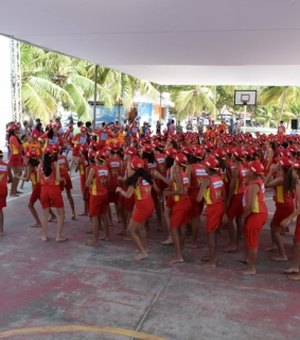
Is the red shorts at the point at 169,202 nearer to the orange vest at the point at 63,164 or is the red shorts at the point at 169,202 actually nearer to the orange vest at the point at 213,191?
the orange vest at the point at 213,191

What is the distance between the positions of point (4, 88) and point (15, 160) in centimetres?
808

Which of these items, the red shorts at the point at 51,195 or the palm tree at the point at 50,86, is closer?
the red shorts at the point at 51,195

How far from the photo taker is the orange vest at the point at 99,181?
20.1ft

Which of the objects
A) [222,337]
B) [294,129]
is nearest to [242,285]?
[222,337]

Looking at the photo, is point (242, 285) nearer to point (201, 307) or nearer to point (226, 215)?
point (201, 307)

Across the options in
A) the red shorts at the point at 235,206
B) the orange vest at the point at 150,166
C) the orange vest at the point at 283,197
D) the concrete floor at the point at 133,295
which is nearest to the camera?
the concrete floor at the point at 133,295

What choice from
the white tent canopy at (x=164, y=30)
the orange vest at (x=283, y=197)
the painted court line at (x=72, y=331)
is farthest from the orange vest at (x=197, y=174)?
the white tent canopy at (x=164, y=30)

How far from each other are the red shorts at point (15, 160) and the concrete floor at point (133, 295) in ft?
12.3

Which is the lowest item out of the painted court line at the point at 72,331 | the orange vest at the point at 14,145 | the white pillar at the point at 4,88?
the painted court line at the point at 72,331

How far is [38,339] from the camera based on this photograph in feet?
12.2

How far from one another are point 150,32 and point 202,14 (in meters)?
2.09

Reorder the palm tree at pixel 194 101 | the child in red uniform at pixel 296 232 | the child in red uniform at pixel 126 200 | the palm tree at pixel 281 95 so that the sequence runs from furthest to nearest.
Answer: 1. the palm tree at pixel 194 101
2. the palm tree at pixel 281 95
3. the child in red uniform at pixel 126 200
4. the child in red uniform at pixel 296 232

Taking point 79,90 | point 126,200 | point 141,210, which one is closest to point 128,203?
point 126,200

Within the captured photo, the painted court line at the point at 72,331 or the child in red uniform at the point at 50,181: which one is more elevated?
the child in red uniform at the point at 50,181
